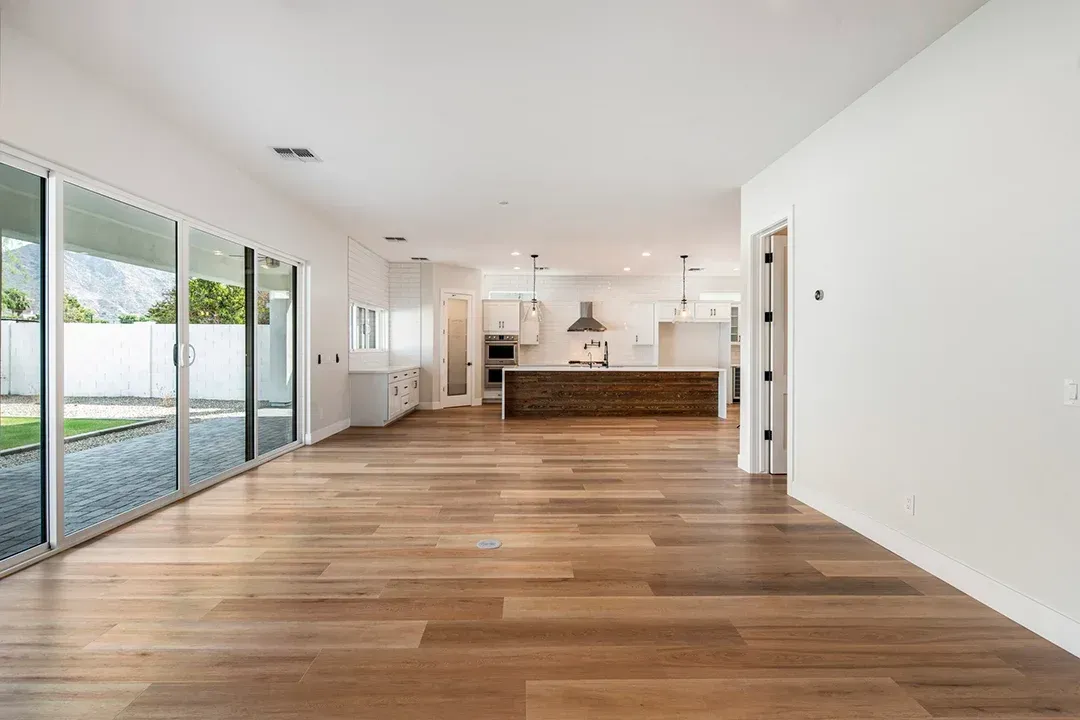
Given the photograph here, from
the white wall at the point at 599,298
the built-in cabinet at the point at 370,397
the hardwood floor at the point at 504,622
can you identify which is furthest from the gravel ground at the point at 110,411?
the white wall at the point at 599,298

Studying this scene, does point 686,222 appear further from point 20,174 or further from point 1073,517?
point 20,174

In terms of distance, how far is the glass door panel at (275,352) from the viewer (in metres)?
5.29

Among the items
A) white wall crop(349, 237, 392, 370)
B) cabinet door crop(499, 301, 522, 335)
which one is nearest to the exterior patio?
white wall crop(349, 237, 392, 370)

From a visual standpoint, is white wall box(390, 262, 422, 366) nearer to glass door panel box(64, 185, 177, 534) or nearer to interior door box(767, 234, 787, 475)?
glass door panel box(64, 185, 177, 534)

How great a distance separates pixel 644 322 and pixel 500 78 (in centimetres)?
864

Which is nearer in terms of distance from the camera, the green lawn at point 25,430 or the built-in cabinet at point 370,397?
the green lawn at point 25,430

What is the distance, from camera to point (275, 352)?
5.62 metres

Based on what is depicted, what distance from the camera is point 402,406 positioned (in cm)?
875

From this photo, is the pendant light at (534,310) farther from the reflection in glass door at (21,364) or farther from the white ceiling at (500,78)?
the reflection in glass door at (21,364)

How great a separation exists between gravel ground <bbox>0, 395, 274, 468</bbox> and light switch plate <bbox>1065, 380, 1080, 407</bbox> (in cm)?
462

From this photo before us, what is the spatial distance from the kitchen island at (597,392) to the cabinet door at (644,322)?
2398 millimetres

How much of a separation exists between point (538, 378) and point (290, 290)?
418 cm

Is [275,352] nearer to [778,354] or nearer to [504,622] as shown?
[504,622]

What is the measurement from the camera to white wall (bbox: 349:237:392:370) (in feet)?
26.0
